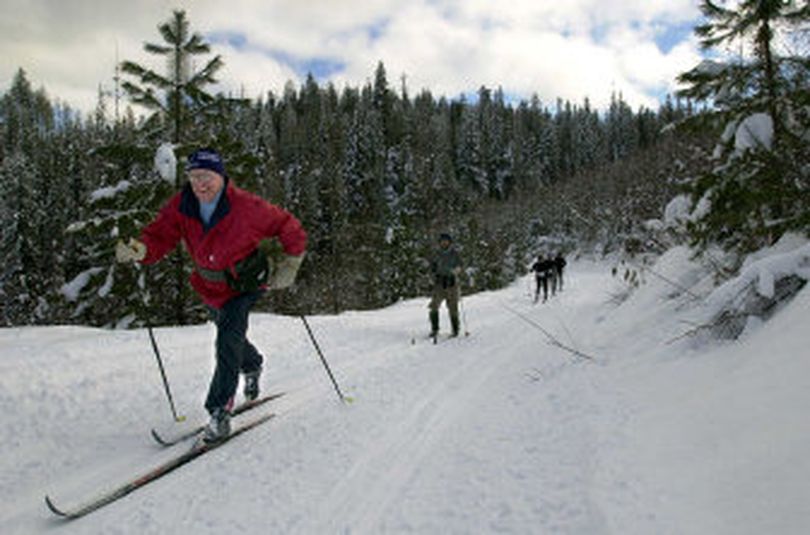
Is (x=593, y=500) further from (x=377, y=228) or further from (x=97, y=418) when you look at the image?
(x=377, y=228)

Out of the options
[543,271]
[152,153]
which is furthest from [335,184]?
[152,153]

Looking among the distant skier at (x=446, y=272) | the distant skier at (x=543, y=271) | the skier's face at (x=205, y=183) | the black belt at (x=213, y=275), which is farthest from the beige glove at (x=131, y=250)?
the distant skier at (x=543, y=271)

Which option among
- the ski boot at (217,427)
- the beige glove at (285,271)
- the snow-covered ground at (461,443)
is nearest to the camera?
the snow-covered ground at (461,443)

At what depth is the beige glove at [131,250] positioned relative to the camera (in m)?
4.28

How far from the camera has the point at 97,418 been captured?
15.8 ft

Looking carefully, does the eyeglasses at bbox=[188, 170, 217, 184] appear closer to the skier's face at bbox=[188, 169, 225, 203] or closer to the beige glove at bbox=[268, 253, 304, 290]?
the skier's face at bbox=[188, 169, 225, 203]

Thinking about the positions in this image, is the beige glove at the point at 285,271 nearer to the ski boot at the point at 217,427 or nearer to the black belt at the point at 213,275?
the black belt at the point at 213,275

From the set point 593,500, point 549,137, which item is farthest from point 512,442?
point 549,137

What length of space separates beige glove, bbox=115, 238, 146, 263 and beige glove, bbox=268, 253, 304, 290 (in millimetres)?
1079

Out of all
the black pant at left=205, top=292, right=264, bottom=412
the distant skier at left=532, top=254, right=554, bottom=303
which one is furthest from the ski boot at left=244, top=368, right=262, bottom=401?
the distant skier at left=532, top=254, right=554, bottom=303

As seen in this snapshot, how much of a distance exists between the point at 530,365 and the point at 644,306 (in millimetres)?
2291

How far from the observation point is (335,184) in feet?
157

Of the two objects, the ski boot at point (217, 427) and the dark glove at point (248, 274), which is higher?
the dark glove at point (248, 274)

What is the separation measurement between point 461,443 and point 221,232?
2489 mm
